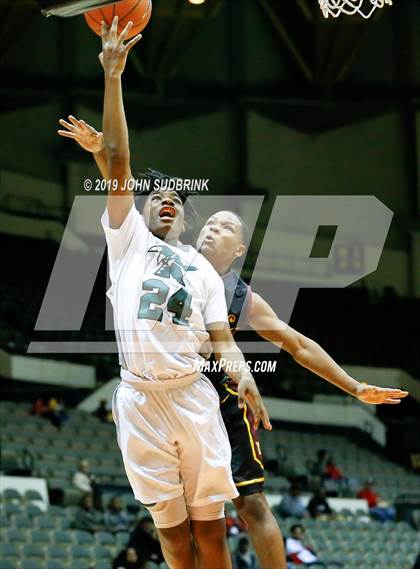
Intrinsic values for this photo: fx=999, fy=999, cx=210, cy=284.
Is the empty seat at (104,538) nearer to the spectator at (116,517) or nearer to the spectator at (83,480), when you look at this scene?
the spectator at (116,517)

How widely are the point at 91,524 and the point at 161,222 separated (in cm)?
845

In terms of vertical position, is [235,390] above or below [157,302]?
below

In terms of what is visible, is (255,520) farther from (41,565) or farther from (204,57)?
(204,57)

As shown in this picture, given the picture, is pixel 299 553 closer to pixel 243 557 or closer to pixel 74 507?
pixel 243 557

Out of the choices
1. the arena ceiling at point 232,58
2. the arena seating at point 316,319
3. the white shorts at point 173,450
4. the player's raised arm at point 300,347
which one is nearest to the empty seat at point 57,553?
the player's raised arm at point 300,347

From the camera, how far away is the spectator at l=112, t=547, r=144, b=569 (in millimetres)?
10469

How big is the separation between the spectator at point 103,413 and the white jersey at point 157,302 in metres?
13.5

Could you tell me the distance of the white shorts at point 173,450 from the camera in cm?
450

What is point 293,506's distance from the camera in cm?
1509

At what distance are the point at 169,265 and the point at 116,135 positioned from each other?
0.66 metres

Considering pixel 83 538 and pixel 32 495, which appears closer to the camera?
pixel 83 538

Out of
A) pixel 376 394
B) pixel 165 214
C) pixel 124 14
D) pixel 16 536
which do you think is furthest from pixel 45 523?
pixel 124 14

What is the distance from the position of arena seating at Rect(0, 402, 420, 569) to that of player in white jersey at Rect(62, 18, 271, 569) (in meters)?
6.39

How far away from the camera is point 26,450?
15047 millimetres
